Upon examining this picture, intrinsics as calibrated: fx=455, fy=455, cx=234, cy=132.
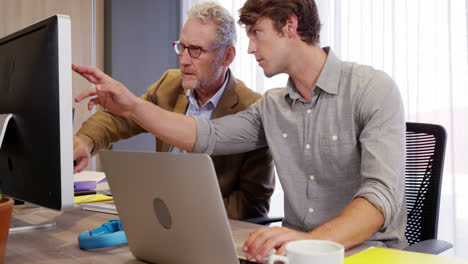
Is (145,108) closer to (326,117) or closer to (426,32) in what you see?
(326,117)

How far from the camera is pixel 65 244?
1017 millimetres

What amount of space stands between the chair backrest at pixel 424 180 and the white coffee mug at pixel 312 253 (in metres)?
0.76

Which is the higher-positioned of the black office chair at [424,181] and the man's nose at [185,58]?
the man's nose at [185,58]

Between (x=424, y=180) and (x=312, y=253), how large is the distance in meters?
0.83

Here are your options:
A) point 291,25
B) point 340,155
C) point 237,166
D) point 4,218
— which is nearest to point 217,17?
point 291,25

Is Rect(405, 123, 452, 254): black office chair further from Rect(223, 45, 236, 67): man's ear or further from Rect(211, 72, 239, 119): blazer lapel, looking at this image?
Rect(223, 45, 236, 67): man's ear

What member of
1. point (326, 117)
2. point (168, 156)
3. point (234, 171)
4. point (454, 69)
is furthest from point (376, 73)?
point (454, 69)

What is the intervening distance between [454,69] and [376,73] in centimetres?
137

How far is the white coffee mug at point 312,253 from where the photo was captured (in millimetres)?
612

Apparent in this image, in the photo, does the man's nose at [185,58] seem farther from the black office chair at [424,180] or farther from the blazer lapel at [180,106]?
the black office chair at [424,180]

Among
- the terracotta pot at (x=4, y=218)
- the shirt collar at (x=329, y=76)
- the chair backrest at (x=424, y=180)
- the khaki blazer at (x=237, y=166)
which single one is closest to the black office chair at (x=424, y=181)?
the chair backrest at (x=424, y=180)

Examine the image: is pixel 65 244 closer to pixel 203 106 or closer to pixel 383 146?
pixel 383 146

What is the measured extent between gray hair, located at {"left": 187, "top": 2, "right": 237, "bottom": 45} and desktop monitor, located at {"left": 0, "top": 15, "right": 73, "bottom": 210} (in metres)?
0.87

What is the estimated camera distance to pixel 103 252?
957 mm
